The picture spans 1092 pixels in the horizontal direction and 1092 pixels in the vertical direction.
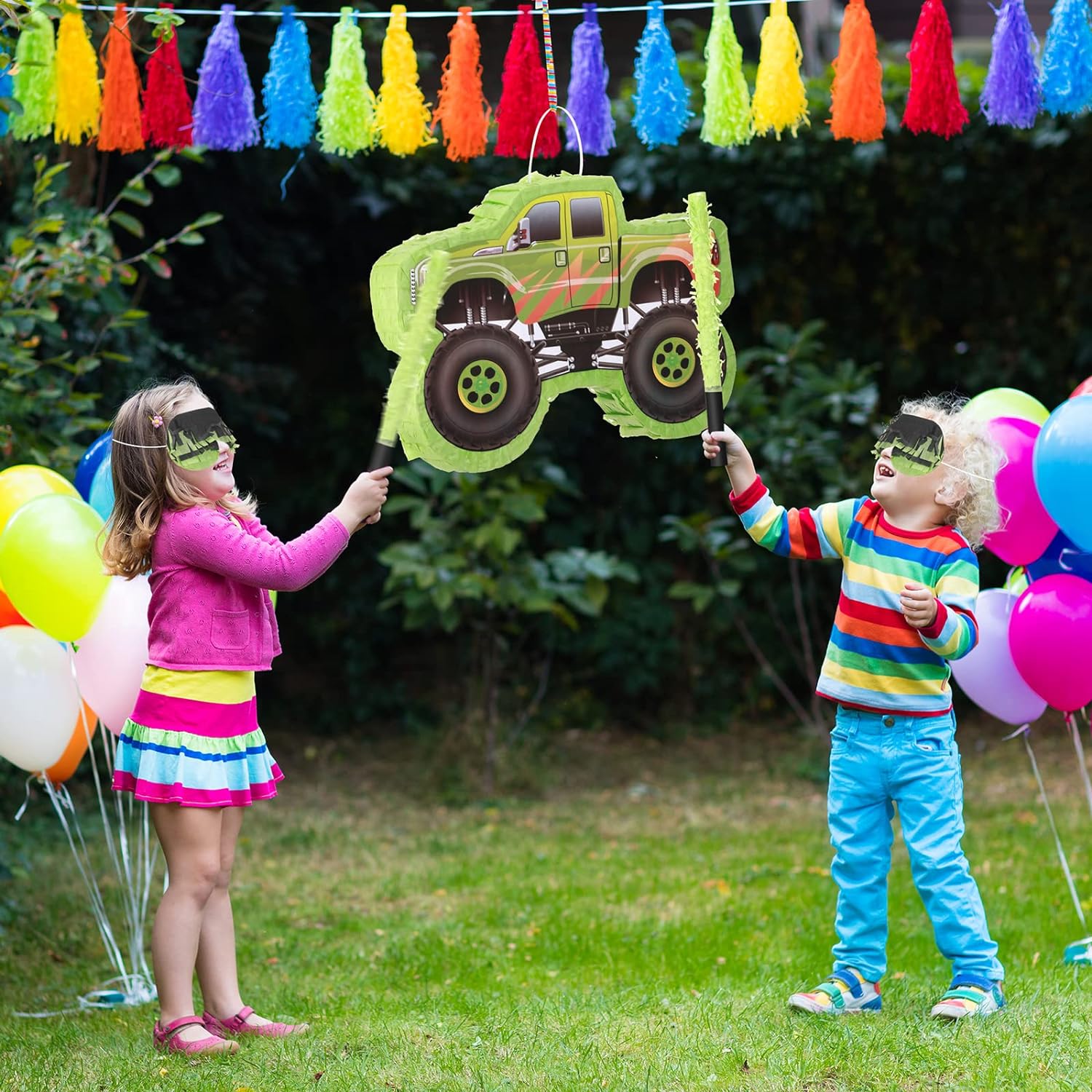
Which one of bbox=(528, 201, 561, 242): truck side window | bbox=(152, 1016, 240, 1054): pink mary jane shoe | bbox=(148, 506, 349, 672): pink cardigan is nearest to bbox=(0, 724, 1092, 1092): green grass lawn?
bbox=(152, 1016, 240, 1054): pink mary jane shoe

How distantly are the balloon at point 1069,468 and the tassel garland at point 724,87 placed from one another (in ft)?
3.19

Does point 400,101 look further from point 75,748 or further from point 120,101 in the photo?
point 75,748

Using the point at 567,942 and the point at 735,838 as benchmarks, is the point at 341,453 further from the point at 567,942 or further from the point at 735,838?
the point at 567,942

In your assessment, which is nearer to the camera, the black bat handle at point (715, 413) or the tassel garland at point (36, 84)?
the black bat handle at point (715, 413)

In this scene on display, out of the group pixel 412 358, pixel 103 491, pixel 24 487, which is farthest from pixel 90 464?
pixel 412 358

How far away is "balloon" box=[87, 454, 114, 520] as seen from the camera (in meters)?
3.19

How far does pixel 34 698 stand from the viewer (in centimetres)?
304

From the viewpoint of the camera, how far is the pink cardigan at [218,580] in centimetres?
264

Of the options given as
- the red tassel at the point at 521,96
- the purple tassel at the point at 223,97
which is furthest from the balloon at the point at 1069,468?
the purple tassel at the point at 223,97

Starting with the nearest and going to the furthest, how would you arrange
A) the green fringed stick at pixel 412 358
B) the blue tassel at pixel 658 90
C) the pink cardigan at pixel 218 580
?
1. the green fringed stick at pixel 412 358
2. the pink cardigan at pixel 218 580
3. the blue tassel at pixel 658 90

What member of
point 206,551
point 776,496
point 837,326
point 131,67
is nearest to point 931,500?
point 206,551

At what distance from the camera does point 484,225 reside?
2.65 metres

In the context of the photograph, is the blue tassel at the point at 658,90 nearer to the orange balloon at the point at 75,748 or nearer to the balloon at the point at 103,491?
the balloon at the point at 103,491

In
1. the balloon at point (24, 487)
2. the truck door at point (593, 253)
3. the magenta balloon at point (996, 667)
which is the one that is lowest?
the magenta balloon at point (996, 667)
